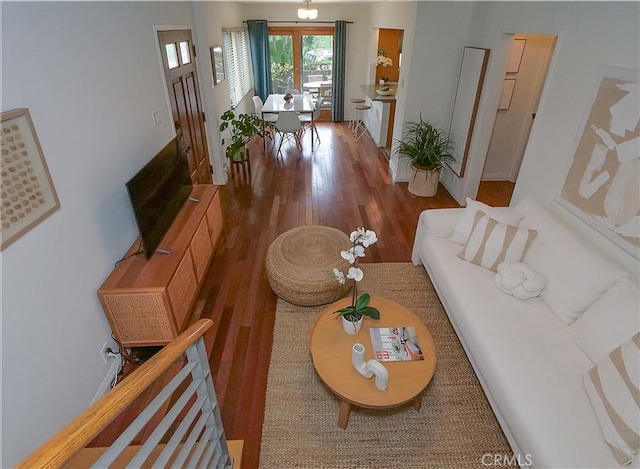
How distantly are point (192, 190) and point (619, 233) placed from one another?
11.1ft

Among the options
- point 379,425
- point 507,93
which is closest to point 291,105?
point 507,93

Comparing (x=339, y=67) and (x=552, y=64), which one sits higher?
(x=552, y=64)

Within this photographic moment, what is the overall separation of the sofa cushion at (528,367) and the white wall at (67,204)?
2315 millimetres

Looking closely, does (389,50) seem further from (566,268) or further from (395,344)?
(395,344)

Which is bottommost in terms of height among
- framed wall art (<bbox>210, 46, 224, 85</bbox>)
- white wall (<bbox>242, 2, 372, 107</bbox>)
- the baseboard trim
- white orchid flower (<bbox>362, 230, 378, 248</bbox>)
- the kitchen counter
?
the baseboard trim

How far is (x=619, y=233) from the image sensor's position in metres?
2.07

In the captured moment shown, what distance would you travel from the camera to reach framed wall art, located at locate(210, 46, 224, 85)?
4.60 m

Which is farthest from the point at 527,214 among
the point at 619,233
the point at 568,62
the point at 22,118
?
the point at 22,118

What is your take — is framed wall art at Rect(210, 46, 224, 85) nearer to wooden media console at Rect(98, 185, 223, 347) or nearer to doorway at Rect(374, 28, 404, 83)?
wooden media console at Rect(98, 185, 223, 347)

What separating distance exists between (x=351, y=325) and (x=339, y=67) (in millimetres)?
6926

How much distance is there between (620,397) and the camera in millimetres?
1505

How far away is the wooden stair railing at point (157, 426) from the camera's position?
0.74m

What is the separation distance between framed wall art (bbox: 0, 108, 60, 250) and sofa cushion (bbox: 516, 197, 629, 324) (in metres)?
2.97

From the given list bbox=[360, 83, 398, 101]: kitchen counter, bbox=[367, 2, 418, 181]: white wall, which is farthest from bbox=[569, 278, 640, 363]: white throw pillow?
bbox=[360, 83, 398, 101]: kitchen counter
